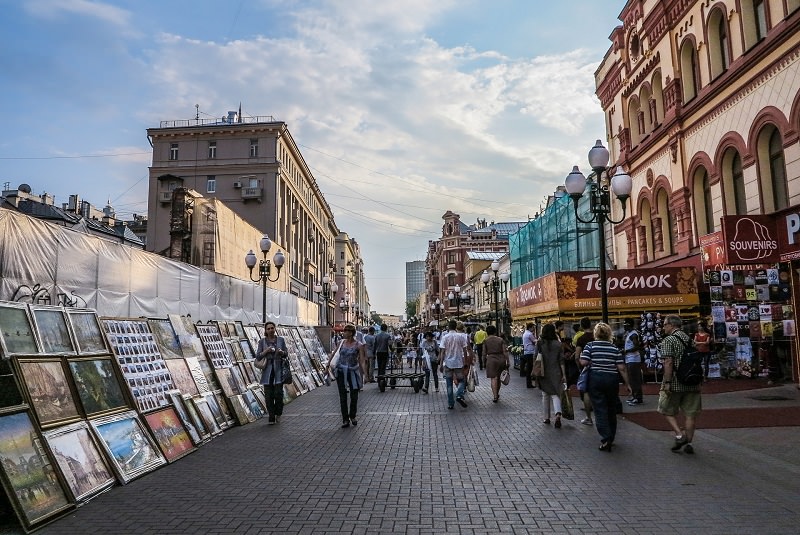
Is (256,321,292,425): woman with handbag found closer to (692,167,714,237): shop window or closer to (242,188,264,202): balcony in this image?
(692,167,714,237): shop window

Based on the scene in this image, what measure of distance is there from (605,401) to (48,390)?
23.3 ft

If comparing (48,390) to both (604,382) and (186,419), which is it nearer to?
(186,419)

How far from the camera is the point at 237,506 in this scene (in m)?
5.64

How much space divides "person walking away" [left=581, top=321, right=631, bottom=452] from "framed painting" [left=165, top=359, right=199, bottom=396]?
249 inches

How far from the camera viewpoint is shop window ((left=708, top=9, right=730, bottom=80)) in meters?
17.0

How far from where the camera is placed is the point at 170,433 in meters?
8.08

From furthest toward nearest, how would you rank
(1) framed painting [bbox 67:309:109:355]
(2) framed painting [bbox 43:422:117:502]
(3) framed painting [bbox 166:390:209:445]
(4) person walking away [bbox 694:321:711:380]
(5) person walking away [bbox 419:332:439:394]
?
1. (5) person walking away [bbox 419:332:439:394]
2. (4) person walking away [bbox 694:321:711:380]
3. (3) framed painting [bbox 166:390:209:445]
4. (1) framed painting [bbox 67:309:109:355]
5. (2) framed painting [bbox 43:422:117:502]

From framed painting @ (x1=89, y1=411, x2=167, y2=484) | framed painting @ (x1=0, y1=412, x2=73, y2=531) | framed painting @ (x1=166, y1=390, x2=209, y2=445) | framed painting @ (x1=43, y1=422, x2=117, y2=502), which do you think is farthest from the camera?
framed painting @ (x1=166, y1=390, x2=209, y2=445)

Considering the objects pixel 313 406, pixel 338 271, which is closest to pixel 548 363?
pixel 313 406

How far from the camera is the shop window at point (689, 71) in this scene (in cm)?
1883

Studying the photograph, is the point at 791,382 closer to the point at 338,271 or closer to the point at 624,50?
the point at 624,50

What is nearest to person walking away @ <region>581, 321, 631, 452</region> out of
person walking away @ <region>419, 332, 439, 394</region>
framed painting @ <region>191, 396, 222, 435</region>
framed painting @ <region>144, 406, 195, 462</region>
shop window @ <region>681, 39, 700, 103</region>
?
framed painting @ <region>144, 406, 195, 462</region>

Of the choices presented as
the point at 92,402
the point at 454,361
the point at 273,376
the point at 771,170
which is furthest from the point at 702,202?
the point at 92,402

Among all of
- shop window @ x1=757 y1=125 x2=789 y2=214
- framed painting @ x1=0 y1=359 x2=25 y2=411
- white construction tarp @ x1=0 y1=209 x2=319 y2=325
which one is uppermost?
shop window @ x1=757 y1=125 x2=789 y2=214
